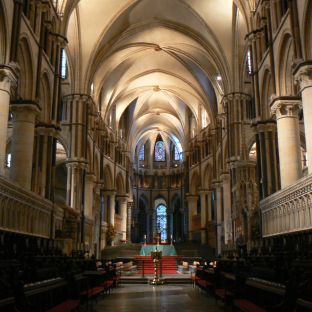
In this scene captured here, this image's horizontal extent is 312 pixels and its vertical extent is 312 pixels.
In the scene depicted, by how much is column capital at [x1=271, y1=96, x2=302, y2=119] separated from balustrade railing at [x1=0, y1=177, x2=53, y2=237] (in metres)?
9.89

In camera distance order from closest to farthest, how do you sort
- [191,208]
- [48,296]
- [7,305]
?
[7,305] → [48,296] → [191,208]

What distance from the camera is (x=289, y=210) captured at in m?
15.0

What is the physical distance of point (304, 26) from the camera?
45.8 ft

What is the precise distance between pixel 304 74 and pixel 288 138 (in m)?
3.72

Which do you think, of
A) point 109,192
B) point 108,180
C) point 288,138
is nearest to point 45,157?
point 288,138

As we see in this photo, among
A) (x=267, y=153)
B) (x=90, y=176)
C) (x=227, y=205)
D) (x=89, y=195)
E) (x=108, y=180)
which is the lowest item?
(x=227, y=205)

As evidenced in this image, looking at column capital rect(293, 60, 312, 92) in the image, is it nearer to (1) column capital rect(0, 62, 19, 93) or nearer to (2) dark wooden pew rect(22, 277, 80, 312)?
(1) column capital rect(0, 62, 19, 93)

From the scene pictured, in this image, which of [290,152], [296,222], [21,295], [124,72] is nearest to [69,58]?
[124,72]

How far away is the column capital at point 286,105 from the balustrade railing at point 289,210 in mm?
3142

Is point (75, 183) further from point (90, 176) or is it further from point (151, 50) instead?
point (151, 50)

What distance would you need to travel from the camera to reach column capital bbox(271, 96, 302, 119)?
54.5 ft

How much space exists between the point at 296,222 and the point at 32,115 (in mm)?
10601

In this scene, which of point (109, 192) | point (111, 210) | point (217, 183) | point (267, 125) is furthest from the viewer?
point (109, 192)

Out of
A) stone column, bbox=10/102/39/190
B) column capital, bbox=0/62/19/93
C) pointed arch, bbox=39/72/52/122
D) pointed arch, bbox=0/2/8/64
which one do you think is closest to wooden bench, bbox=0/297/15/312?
column capital, bbox=0/62/19/93
